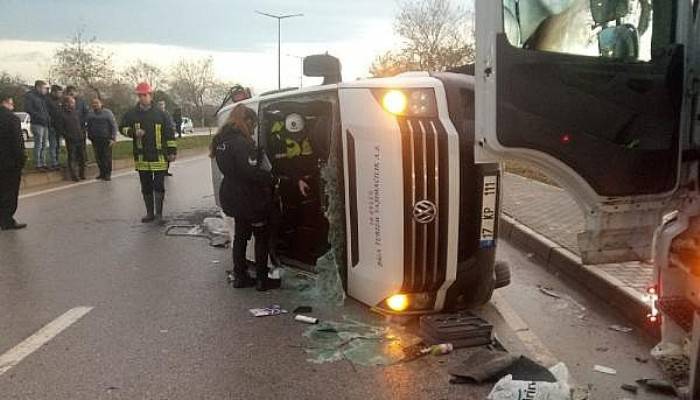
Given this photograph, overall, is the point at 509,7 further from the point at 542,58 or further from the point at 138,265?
the point at 138,265

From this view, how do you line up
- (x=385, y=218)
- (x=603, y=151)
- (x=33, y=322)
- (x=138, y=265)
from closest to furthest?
(x=603, y=151) < (x=385, y=218) < (x=33, y=322) < (x=138, y=265)

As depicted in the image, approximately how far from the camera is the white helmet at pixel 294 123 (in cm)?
562

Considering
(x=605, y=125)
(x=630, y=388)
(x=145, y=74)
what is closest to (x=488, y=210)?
(x=630, y=388)

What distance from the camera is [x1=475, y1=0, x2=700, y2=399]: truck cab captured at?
2709 mm

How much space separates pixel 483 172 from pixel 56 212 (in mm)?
8141

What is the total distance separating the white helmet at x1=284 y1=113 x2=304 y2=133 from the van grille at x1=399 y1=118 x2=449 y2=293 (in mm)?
1698

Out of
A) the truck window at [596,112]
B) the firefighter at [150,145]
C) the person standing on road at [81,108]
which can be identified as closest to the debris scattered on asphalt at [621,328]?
the truck window at [596,112]

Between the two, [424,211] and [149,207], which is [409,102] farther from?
[149,207]

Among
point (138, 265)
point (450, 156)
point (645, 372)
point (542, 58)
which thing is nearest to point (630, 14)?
point (542, 58)

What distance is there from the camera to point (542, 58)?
2750mm

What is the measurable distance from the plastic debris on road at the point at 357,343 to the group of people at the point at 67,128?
11.2 m

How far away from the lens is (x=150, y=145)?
9172 millimetres

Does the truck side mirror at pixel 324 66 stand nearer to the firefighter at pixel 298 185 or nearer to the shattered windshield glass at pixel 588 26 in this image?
the firefighter at pixel 298 185

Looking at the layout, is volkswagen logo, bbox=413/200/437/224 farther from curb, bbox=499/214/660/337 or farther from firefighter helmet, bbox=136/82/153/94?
firefighter helmet, bbox=136/82/153/94
